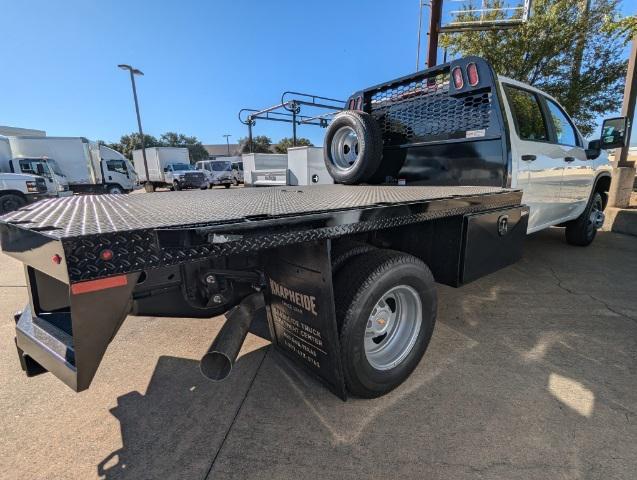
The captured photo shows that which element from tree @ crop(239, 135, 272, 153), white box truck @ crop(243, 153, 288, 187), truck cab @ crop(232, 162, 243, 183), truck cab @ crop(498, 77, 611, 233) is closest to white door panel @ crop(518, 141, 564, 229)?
truck cab @ crop(498, 77, 611, 233)

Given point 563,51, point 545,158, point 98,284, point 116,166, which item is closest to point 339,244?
point 98,284

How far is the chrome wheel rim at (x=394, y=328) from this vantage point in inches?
88.7

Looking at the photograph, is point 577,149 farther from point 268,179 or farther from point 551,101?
point 268,179

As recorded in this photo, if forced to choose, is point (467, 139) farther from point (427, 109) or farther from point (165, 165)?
point (165, 165)

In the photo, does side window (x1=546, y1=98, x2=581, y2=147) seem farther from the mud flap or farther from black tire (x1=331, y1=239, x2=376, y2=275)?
the mud flap

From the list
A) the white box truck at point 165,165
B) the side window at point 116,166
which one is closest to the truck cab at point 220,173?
the white box truck at point 165,165

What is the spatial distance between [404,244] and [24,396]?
282 cm

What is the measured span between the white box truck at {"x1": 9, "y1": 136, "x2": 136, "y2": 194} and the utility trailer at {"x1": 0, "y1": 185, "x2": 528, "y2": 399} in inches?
707

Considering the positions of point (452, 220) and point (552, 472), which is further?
point (452, 220)

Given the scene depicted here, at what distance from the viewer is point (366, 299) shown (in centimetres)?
193

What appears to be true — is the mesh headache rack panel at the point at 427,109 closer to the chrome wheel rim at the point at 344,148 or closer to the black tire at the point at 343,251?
the chrome wheel rim at the point at 344,148

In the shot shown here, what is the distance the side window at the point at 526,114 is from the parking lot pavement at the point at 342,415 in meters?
1.90

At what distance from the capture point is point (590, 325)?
3.14 m

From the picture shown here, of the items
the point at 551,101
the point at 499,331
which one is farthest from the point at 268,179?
the point at 499,331
